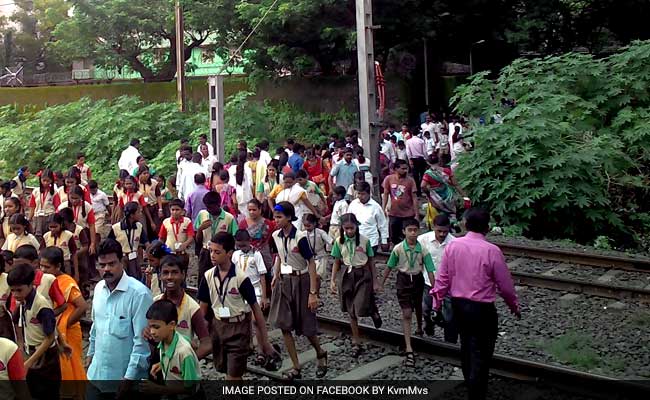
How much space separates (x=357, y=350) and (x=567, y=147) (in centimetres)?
801

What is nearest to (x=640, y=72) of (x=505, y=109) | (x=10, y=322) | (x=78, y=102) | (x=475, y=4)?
(x=505, y=109)

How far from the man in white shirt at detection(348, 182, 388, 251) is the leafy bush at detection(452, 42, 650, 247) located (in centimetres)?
495

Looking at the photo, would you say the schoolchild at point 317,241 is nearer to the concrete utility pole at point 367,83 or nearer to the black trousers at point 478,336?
the black trousers at point 478,336

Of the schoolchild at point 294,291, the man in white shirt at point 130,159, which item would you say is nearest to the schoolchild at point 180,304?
the schoolchild at point 294,291

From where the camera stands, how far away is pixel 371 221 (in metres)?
9.60

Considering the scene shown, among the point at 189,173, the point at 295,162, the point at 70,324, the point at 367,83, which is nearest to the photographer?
the point at 70,324

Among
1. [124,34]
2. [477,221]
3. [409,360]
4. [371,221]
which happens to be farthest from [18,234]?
[124,34]

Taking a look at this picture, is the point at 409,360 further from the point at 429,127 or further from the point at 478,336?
the point at 429,127

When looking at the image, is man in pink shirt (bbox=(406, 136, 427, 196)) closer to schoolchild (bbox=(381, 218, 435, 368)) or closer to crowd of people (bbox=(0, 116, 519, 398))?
crowd of people (bbox=(0, 116, 519, 398))

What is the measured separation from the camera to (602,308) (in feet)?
30.6

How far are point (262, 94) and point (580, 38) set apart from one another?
10458 millimetres

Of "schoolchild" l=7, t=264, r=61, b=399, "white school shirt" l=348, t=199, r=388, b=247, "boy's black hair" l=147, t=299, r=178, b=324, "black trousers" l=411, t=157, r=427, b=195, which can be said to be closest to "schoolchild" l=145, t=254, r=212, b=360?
"boy's black hair" l=147, t=299, r=178, b=324

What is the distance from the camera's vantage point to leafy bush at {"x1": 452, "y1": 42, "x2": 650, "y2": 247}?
13672 mm

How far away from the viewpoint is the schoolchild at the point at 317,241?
7.68 m
